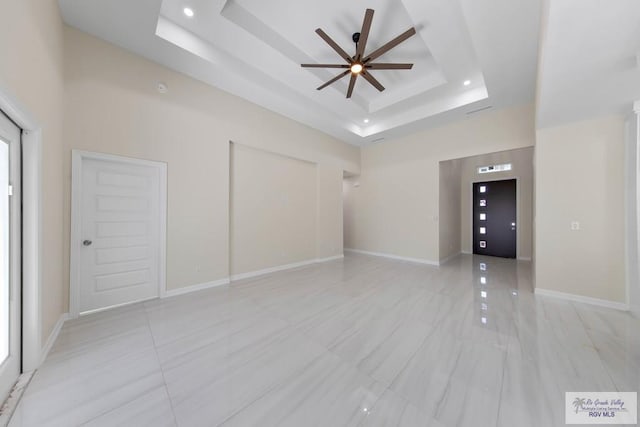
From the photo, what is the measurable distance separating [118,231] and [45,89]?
1.65 meters

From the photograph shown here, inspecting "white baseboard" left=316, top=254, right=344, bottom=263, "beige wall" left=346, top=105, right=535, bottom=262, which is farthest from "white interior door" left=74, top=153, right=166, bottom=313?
"beige wall" left=346, top=105, right=535, bottom=262

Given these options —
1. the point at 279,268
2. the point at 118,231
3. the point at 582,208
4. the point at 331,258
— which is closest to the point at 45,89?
the point at 118,231

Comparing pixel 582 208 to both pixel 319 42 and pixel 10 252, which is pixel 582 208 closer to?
pixel 319 42

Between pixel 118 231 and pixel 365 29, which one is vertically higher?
pixel 365 29

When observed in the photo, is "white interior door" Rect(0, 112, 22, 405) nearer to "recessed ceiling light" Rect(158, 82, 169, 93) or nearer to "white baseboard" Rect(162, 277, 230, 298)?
"white baseboard" Rect(162, 277, 230, 298)

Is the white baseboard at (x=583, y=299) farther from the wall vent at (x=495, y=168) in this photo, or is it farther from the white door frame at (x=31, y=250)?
the white door frame at (x=31, y=250)

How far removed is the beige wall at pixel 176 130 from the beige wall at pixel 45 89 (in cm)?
23

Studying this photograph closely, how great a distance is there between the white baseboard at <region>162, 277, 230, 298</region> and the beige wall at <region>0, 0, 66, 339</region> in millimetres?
1025

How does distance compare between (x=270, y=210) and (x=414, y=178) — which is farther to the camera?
(x=414, y=178)

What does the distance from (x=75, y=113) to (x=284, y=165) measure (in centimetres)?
309

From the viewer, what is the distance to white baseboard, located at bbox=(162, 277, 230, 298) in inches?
125

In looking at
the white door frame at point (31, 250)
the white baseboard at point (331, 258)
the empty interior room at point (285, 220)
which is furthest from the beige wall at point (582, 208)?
the white door frame at point (31, 250)

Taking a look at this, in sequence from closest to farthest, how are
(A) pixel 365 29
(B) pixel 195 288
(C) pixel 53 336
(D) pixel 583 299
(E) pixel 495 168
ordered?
(C) pixel 53 336 < (A) pixel 365 29 < (D) pixel 583 299 < (B) pixel 195 288 < (E) pixel 495 168

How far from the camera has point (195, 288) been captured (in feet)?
11.2
